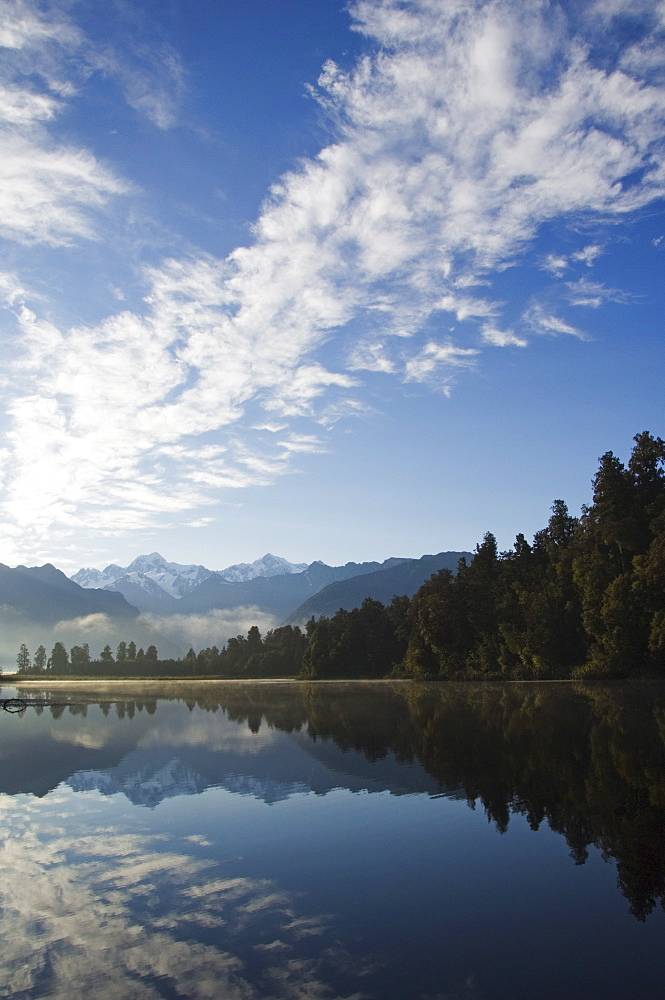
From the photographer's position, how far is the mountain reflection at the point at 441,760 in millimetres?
20984

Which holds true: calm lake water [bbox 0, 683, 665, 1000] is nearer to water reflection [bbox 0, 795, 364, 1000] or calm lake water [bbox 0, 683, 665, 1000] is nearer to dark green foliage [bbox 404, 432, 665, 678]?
water reflection [bbox 0, 795, 364, 1000]

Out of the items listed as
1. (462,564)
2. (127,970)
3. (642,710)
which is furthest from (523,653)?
(127,970)

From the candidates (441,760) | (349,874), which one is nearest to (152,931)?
(349,874)

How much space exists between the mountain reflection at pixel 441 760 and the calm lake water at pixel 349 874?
0.57 feet

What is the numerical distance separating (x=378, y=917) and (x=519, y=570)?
126896mm

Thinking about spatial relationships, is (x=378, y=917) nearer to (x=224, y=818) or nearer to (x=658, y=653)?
(x=224, y=818)

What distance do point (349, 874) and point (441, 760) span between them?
52.8 feet

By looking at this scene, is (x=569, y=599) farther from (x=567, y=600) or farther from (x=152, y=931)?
(x=152, y=931)

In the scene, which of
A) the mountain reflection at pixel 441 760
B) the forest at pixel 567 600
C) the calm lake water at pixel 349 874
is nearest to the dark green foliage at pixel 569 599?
the forest at pixel 567 600

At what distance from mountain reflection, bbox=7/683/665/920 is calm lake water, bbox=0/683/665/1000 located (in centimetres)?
17

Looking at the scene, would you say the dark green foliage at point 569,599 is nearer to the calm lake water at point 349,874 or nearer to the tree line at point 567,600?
the tree line at point 567,600

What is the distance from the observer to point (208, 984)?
1220 centimetres

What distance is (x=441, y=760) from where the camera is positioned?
109 feet

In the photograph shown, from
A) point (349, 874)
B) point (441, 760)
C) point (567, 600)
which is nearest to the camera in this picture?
point (349, 874)
